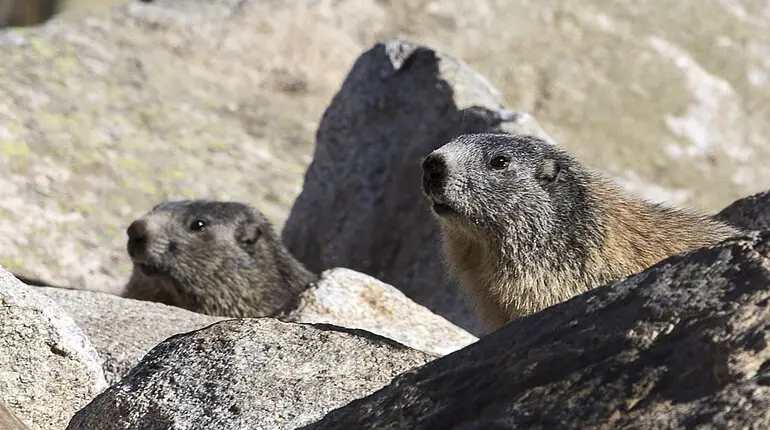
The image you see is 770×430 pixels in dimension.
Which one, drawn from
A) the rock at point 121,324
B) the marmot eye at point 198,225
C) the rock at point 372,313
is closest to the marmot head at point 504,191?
the rock at point 372,313

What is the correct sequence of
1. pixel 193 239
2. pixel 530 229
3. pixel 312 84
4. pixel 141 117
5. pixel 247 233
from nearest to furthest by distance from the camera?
pixel 530 229 < pixel 193 239 < pixel 247 233 < pixel 141 117 < pixel 312 84

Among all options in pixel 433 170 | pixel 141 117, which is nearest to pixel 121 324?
pixel 433 170

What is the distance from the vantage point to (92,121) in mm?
13766

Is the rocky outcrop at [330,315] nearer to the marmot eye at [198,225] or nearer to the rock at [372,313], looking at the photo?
the rock at [372,313]

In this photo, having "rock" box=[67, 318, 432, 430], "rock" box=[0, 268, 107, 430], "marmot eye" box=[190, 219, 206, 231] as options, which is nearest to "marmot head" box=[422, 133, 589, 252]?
"rock" box=[67, 318, 432, 430]

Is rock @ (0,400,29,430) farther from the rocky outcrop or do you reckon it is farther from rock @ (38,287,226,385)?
the rocky outcrop

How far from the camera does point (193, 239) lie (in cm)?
1103

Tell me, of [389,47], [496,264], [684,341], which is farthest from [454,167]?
[389,47]

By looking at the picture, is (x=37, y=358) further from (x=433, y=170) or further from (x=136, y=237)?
(x=136, y=237)

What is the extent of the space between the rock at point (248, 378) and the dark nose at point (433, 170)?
1849 millimetres

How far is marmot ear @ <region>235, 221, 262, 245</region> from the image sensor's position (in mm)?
11219

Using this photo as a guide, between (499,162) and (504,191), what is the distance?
207 mm

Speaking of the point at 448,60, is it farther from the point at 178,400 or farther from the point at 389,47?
the point at 178,400

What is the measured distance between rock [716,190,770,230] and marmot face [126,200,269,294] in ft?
13.6
